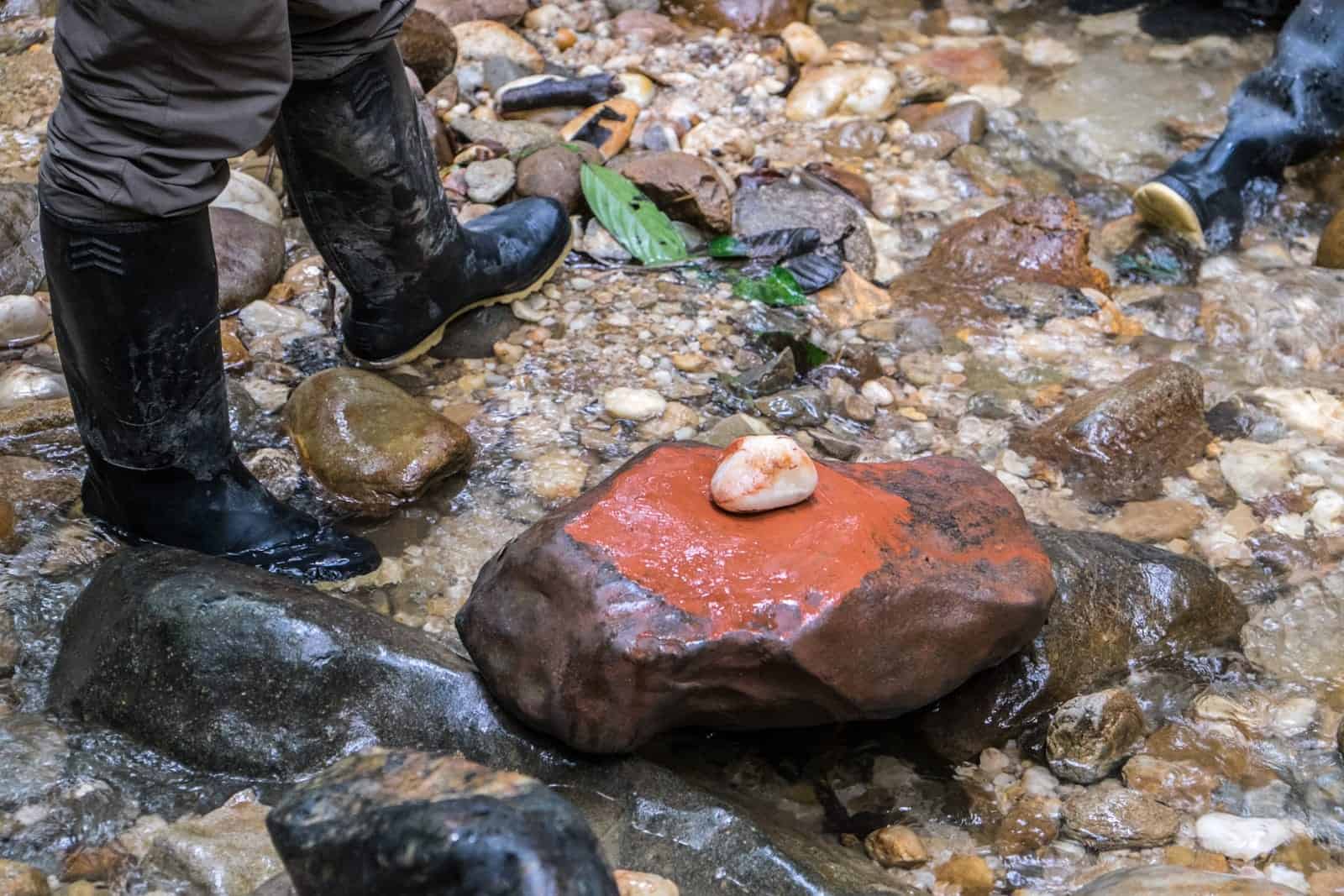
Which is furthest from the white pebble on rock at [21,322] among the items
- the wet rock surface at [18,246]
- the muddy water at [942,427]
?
the muddy water at [942,427]

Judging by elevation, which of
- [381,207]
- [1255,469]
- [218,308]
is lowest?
[1255,469]

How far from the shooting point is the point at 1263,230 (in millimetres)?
4059

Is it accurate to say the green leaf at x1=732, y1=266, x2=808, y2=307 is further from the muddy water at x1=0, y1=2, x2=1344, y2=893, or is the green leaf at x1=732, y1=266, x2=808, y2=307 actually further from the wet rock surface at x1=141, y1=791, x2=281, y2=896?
the wet rock surface at x1=141, y1=791, x2=281, y2=896

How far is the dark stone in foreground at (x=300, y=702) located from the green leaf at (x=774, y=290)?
5.98ft

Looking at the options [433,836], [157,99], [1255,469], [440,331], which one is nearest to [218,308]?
[157,99]

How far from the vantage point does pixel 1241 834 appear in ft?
6.46

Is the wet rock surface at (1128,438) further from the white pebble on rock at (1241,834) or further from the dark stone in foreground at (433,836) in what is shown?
the dark stone in foreground at (433,836)

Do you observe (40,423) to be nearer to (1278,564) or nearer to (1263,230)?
(1278,564)

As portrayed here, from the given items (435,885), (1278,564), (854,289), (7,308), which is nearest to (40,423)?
(7,308)

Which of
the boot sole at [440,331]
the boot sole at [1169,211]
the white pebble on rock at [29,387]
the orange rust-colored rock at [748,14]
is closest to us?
the white pebble on rock at [29,387]

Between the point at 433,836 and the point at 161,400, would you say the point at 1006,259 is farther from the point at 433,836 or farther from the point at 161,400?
the point at 433,836

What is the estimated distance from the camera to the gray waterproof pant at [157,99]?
1.73 m

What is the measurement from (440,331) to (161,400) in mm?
1121

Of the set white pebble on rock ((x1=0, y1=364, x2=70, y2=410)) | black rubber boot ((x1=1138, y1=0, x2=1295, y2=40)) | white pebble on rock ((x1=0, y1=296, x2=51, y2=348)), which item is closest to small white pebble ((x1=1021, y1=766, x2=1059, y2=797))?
white pebble on rock ((x1=0, y1=364, x2=70, y2=410))
